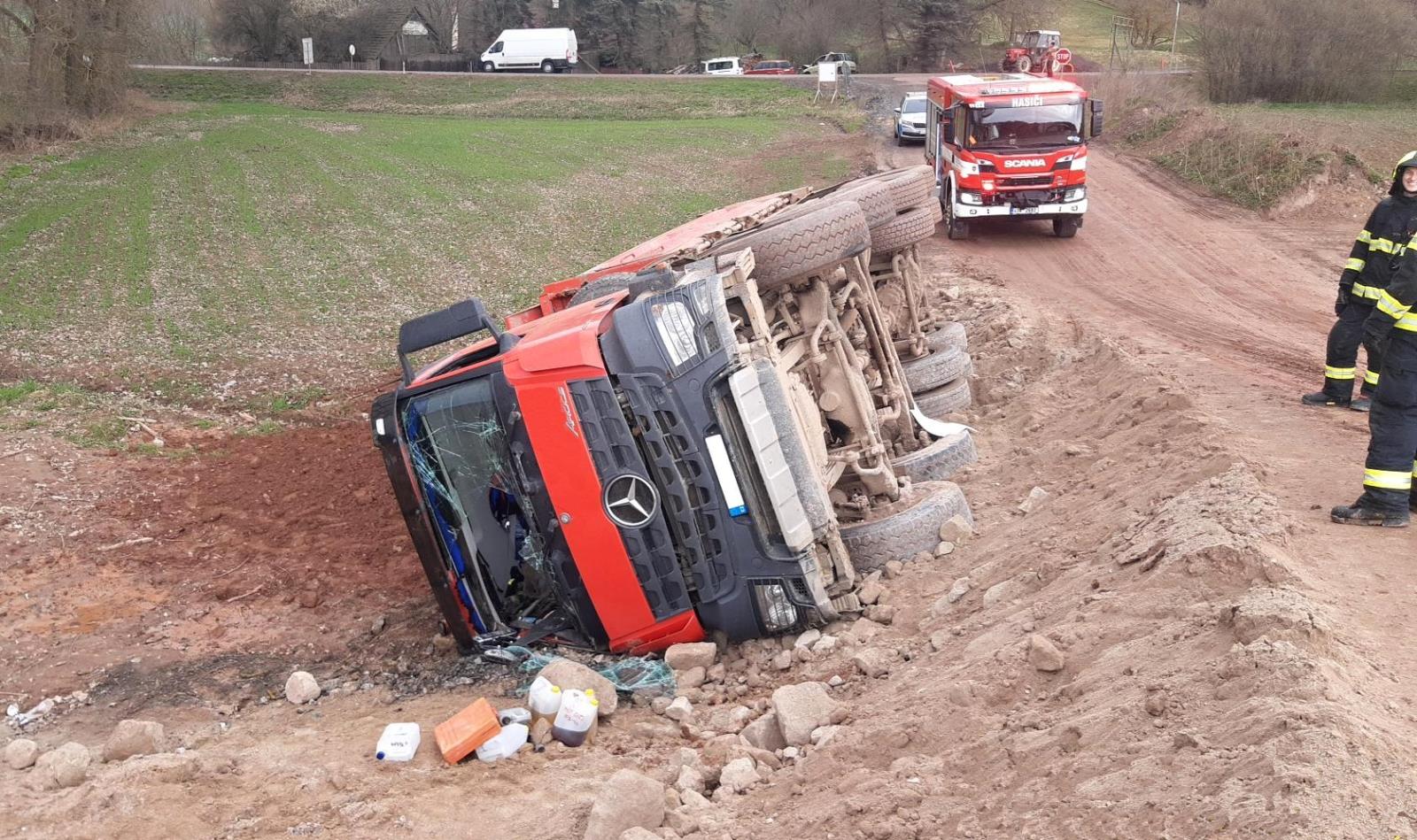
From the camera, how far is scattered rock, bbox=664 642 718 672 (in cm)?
612

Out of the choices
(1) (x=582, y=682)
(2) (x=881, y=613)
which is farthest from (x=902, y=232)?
(1) (x=582, y=682)

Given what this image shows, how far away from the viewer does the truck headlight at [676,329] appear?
5.91 metres

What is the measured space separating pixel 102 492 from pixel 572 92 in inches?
1599

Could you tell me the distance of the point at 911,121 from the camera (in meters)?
30.2

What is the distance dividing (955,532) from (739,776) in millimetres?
2597

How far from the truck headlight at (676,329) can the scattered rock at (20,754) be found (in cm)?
354

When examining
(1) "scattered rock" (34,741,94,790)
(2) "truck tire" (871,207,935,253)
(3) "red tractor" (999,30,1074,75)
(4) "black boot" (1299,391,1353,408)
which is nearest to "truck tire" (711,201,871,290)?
(2) "truck tire" (871,207,935,253)

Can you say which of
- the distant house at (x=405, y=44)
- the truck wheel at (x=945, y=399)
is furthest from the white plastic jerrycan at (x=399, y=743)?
the distant house at (x=405, y=44)

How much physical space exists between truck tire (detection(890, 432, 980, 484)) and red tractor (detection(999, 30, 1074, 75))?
2533cm

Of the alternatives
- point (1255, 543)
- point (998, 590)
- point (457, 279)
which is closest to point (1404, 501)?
point (1255, 543)

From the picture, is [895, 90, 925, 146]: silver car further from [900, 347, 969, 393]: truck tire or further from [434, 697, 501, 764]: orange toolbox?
[434, 697, 501, 764]: orange toolbox

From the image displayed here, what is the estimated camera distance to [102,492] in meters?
8.63

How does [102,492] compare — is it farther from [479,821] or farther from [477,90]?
[477,90]

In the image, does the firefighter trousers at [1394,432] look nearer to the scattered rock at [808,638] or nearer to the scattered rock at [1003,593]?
the scattered rock at [1003,593]
